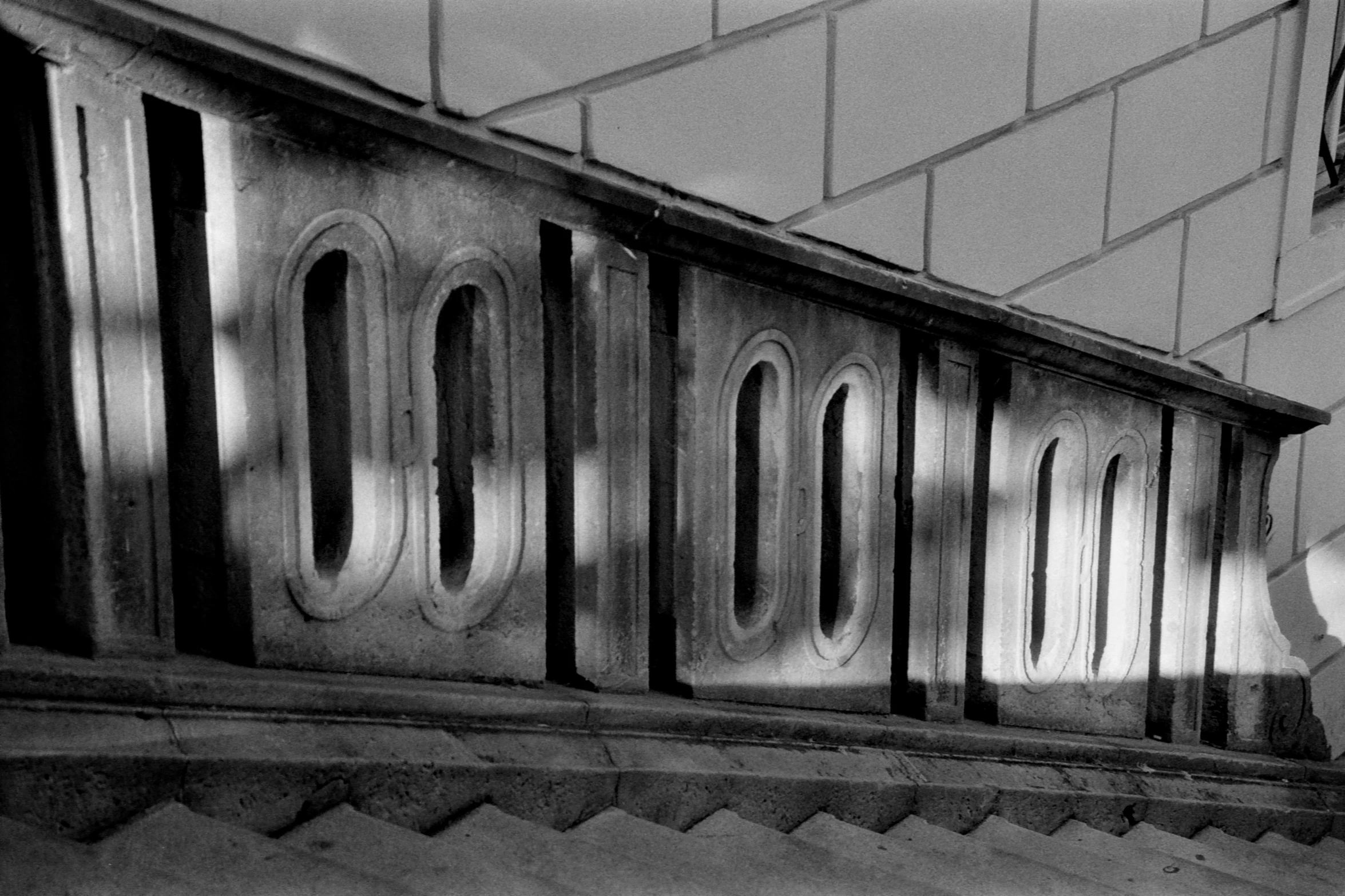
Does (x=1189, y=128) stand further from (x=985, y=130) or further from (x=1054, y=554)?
(x=1054, y=554)

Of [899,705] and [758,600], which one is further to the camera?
[899,705]

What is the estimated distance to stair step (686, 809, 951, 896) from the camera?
1.95 metres

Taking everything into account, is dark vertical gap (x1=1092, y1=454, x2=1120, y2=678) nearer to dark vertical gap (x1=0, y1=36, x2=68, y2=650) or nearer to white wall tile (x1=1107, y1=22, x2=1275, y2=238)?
white wall tile (x1=1107, y1=22, x2=1275, y2=238)

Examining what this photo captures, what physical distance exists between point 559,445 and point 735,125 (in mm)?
912

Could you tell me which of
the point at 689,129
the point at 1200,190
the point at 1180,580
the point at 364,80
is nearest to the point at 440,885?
the point at 364,80

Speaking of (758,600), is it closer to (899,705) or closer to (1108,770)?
(899,705)

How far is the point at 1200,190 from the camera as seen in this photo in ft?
12.2

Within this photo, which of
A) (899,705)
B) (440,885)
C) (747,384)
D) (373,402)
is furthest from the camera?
(899,705)

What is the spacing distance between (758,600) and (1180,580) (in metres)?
1.41

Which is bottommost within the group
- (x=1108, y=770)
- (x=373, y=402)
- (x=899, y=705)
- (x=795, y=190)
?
(x=1108, y=770)

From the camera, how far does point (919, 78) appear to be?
10.2 feet

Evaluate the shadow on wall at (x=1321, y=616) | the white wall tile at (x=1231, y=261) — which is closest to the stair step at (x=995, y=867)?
the white wall tile at (x=1231, y=261)

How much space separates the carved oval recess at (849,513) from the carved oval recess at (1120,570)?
30.7 inches

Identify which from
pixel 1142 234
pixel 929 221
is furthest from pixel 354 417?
pixel 1142 234
